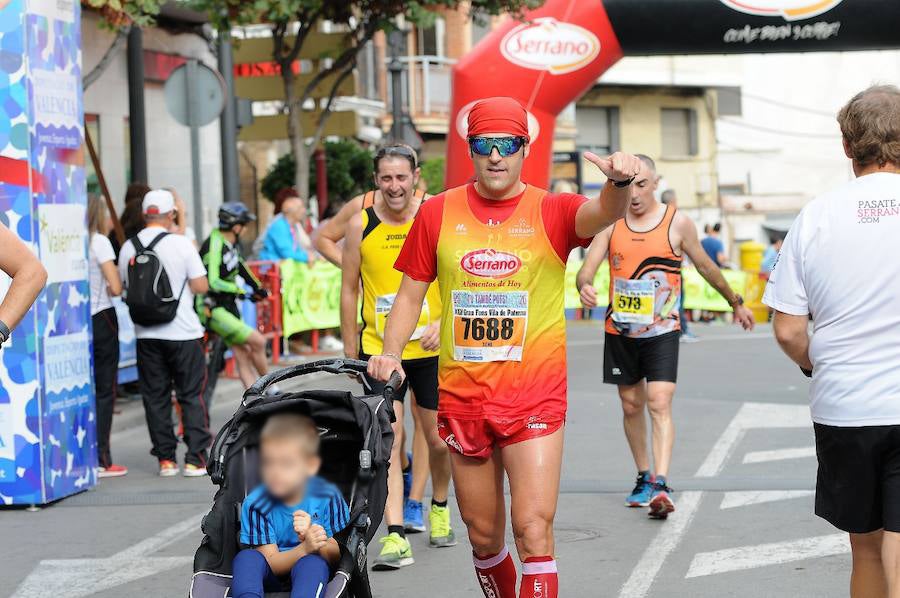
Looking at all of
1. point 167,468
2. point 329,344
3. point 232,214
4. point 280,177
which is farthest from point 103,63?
point 280,177

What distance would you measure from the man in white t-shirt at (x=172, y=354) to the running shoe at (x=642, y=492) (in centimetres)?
325

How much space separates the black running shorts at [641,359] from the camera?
28.5 ft

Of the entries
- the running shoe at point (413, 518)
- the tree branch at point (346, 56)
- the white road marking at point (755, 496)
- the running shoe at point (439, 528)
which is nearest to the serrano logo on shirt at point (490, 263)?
the running shoe at point (439, 528)

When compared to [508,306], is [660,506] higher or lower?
lower

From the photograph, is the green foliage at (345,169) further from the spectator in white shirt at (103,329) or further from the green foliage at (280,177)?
the spectator in white shirt at (103,329)

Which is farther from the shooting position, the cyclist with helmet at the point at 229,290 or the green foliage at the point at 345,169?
the green foliage at the point at 345,169

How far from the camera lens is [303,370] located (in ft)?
18.3

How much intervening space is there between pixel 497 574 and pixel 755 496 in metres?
3.62

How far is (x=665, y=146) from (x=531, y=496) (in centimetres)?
4922

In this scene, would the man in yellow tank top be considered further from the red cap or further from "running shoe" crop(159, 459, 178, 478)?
"running shoe" crop(159, 459, 178, 478)

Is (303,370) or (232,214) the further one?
(232,214)

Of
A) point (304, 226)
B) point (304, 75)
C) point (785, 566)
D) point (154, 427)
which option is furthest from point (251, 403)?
point (304, 75)

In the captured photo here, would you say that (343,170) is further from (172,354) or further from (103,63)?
(172,354)

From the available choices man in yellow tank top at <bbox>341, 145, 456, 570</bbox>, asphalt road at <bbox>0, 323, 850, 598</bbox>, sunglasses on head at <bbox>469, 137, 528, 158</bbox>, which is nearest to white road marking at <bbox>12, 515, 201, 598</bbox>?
asphalt road at <bbox>0, 323, 850, 598</bbox>
